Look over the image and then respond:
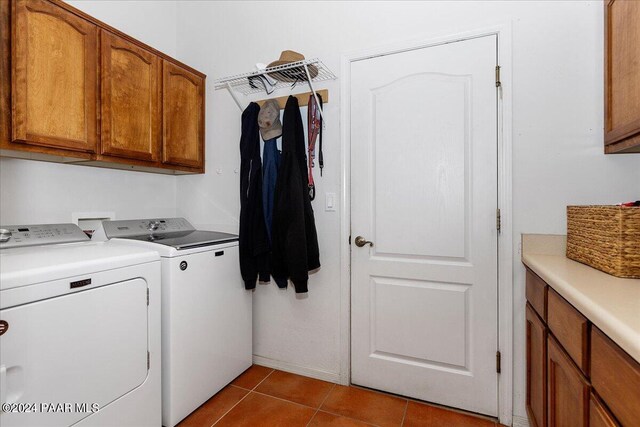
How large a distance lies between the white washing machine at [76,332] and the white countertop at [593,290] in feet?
5.50

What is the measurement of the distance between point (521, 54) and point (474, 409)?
1872 millimetres

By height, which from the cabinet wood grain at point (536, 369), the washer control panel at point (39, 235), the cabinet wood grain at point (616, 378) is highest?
the washer control panel at point (39, 235)

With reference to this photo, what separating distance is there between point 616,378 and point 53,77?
90.6 inches

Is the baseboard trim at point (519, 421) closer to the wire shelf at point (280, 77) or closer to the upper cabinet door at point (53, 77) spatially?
the wire shelf at point (280, 77)

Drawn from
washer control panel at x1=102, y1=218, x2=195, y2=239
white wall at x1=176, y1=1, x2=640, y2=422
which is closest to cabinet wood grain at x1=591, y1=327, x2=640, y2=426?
white wall at x1=176, y1=1, x2=640, y2=422

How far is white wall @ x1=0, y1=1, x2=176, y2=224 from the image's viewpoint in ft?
5.52

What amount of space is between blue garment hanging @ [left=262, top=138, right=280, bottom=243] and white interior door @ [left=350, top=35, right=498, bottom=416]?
1.62ft

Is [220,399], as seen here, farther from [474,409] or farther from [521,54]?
[521,54]

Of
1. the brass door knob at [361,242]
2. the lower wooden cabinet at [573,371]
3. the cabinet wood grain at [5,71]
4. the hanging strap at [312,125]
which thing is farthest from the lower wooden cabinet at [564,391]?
the cabinet wood grain at [5,71]

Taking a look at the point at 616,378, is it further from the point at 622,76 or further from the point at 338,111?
the point at 338,111

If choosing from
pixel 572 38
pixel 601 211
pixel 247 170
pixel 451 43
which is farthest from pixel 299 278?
pixel 572 38

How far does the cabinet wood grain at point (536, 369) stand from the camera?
1272 mm

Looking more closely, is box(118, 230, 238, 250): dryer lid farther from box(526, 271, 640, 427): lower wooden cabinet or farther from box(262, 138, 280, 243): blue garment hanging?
box(526, 271, 640, 427): lower wooden cabinet

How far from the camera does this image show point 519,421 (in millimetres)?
1649
